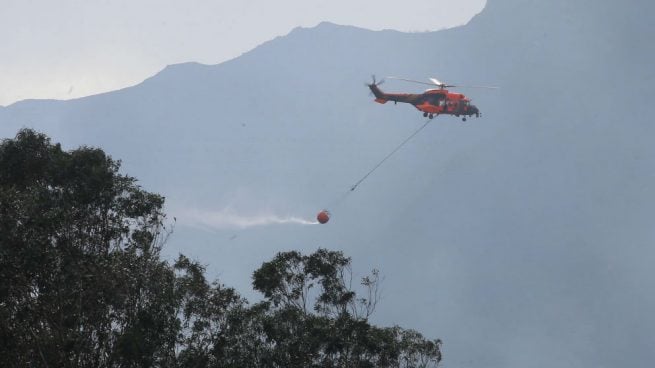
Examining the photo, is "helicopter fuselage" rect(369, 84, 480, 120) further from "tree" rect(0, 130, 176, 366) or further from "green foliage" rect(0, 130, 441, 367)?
"tree" rect(0, 130, 176, 366)

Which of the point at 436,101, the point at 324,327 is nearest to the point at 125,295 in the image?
the point at 324,327

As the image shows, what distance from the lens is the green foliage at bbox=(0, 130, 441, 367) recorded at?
985 inches

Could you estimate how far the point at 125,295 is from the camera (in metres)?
25.7

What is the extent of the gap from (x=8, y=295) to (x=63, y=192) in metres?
5.83

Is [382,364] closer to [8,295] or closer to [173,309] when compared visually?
[173,309]

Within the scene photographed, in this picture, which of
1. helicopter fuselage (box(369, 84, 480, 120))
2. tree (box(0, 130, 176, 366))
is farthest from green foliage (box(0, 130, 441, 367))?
helicopter fuselage (box(369, 84, 480, 120))

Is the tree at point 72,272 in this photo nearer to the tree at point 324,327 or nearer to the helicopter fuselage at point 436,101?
the tree at point 324,327

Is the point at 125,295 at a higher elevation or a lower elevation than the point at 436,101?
lower

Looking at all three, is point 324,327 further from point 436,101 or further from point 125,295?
point 436,101

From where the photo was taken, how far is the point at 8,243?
979 inches

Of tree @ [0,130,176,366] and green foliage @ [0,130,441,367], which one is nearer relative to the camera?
tree @ [0,130,176,366]

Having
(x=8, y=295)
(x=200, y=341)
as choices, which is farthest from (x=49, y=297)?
(x=200, y=341)

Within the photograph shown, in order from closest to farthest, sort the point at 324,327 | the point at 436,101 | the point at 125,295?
1. the point at 125,295
2. the point at 324,327
3. the point at 436,101

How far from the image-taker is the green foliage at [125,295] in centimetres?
2503
